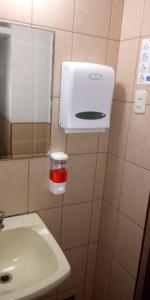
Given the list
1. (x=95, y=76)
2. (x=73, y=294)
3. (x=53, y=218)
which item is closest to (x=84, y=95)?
(x=95, y=76)

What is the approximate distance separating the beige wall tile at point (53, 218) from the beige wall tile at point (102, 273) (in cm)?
35

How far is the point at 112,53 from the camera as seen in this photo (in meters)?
1.37

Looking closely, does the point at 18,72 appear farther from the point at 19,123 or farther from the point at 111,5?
the point at 111,5

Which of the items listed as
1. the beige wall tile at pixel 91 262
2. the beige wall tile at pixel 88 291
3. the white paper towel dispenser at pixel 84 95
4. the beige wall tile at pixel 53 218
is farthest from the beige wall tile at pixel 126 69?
the beige wall tile at pixel 88 291

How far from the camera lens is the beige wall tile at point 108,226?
151 cm

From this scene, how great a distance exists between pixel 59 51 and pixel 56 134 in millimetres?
405

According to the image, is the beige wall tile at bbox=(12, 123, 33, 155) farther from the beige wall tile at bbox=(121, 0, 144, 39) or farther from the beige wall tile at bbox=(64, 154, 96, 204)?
the beige wall tile at bbox=(121, 0, 144, 39)

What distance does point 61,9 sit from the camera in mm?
1174

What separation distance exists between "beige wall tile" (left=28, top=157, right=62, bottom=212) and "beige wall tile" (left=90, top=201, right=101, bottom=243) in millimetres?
311

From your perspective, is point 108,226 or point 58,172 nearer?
point 58,172

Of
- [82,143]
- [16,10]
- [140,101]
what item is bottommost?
[82,143]

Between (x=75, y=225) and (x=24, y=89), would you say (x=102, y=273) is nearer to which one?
(x=75, y=225)

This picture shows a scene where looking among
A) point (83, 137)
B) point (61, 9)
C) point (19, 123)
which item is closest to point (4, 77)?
point (19, 123)

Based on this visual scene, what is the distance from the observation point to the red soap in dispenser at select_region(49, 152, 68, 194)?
1278mm
